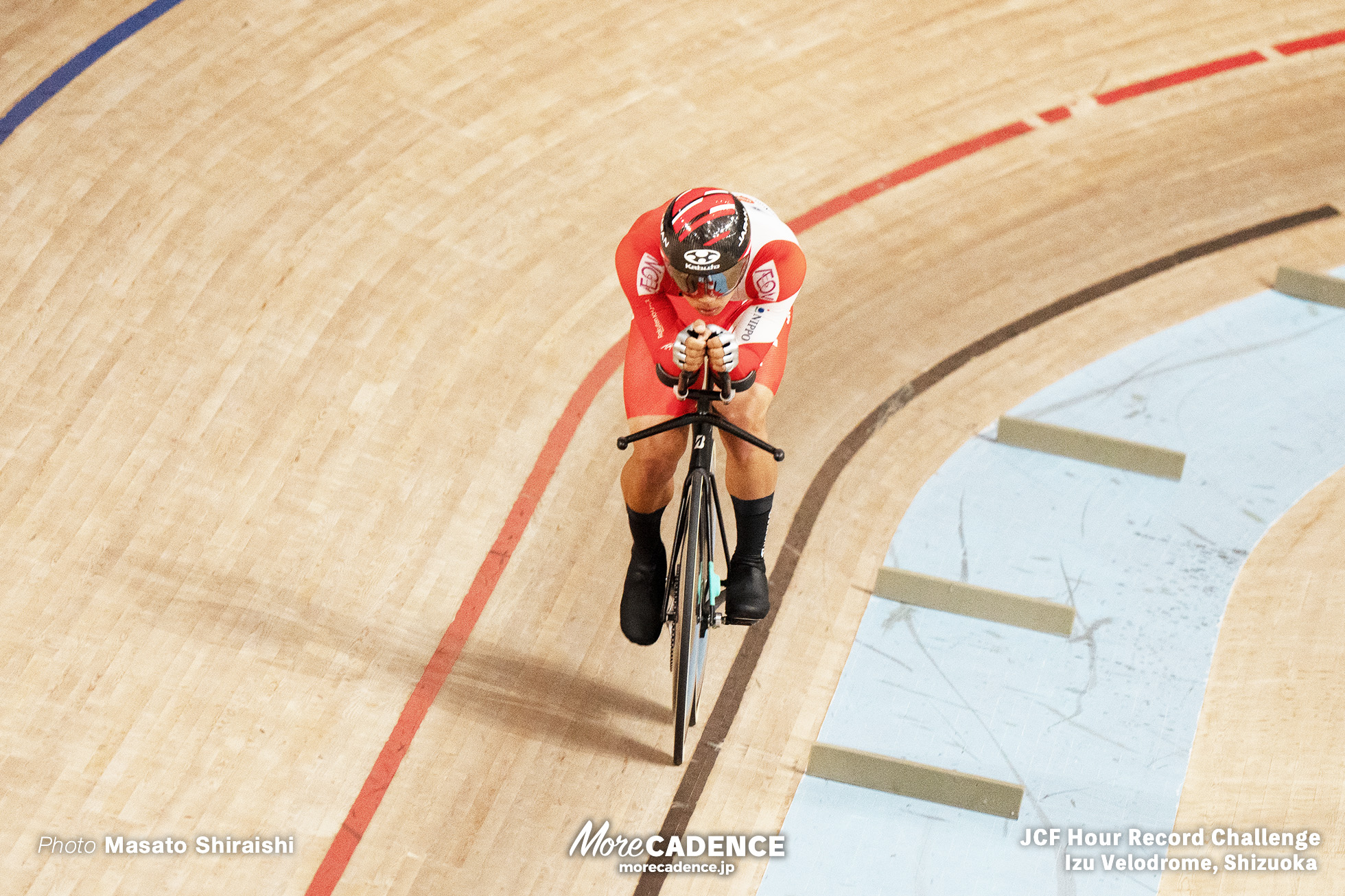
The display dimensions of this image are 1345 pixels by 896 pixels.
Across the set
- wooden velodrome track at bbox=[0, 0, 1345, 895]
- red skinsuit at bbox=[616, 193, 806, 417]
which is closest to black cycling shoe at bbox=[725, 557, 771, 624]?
wooden velodrome track at bbox=[0, 0, 1345, 895]

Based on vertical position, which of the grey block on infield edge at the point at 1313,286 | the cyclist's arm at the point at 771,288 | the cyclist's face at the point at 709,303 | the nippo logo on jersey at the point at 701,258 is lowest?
the grey block on infield edge at the point at 1313,286

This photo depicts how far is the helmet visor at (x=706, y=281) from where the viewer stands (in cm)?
276

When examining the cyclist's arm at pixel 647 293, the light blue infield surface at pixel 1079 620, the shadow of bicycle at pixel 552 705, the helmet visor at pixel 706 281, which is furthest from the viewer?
the shadow of bicycle at pixel 552 705

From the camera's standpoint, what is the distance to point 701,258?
2725 millimetres

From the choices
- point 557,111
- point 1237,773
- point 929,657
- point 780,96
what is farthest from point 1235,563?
point 557,111

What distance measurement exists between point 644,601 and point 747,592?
0.27m

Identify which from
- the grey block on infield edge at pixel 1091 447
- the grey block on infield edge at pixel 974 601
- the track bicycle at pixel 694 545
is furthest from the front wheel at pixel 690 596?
the grey block on infield edge at pixel 1091 447

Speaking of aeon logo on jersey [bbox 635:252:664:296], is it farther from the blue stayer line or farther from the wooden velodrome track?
the blue stayer line

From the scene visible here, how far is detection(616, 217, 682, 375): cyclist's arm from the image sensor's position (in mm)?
2973

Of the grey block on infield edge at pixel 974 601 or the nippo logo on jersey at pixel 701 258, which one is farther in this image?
the grey block on infield edge at pixel 974 601

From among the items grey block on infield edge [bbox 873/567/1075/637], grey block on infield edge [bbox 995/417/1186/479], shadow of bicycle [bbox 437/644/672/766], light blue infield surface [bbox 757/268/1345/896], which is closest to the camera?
light blue infield surface [bbox 757/268/1345/896]

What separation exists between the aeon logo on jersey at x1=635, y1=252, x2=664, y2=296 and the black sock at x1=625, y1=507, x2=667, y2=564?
1.85ft

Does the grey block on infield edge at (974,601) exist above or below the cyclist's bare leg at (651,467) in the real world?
below

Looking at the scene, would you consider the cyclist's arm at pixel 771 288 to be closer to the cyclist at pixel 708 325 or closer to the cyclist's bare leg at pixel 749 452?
the cyclist at pixel 708 325
